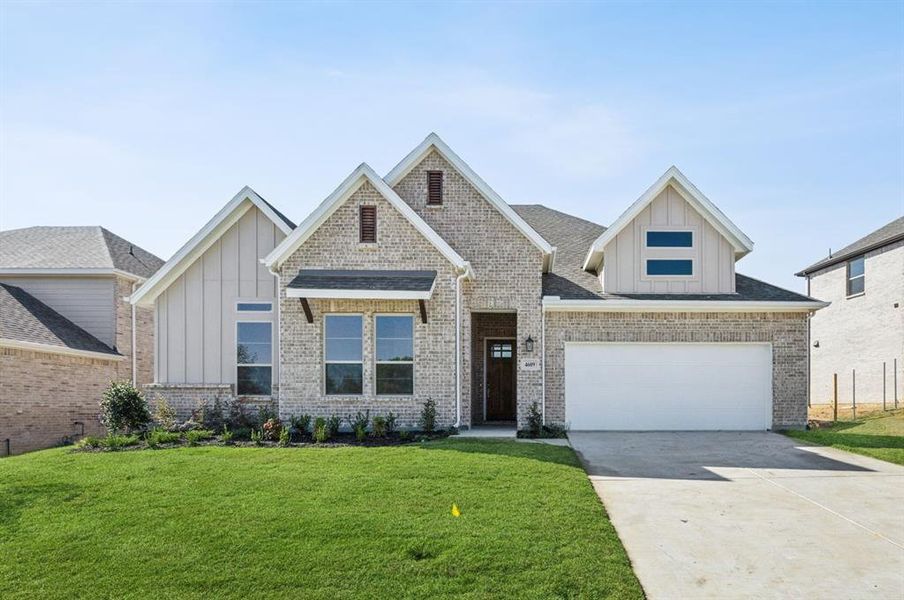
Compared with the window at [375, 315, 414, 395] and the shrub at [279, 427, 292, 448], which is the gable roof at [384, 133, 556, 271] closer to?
the window at [375, 315, 414, 395]

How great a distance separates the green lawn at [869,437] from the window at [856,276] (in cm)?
739

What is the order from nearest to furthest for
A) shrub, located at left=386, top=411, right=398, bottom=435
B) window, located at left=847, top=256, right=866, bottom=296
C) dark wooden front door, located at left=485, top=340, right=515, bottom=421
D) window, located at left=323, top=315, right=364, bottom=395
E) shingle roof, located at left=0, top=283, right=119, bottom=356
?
shrub, located at left=386, top=411, right=398, bottom=435 < window, located at left=323, top=315, right=364, bottom=395 < shingle roof, located at left=0, top=283, right=119, bottom=356 < dark wooden front door, located at left=485, top=340, right=515, bottom=421 < window, located at left=847, top=256, right=866, bottom=296

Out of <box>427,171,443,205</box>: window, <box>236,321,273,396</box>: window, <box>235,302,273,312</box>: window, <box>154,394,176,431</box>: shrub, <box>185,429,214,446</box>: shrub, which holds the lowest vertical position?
<box>185,429,214,446</box>: shrub

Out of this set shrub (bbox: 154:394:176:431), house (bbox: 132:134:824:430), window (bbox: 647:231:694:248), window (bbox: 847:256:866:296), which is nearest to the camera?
house (bbox: 132:134:824:430)

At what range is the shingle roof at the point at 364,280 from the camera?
12.8 m

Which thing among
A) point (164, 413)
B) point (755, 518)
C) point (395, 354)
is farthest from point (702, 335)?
point (164, 413)

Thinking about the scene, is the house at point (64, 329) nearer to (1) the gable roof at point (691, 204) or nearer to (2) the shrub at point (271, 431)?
(2) the shrub at point (271, 431)

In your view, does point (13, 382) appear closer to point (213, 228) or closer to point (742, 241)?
point (213, 228)

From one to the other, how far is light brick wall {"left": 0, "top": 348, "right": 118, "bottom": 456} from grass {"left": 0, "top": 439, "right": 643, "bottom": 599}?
238 inches

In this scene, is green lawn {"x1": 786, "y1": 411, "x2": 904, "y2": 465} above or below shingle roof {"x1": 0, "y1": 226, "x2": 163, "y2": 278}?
below

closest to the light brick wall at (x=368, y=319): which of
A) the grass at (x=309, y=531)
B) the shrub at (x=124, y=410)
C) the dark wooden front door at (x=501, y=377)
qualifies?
the shrub at (x=124, y=410)

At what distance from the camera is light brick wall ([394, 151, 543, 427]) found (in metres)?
14.5

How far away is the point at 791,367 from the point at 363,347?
991cm

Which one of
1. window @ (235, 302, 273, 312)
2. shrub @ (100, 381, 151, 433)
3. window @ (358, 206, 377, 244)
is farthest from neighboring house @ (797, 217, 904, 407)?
shrub @ (100, 381, 151, 433)
